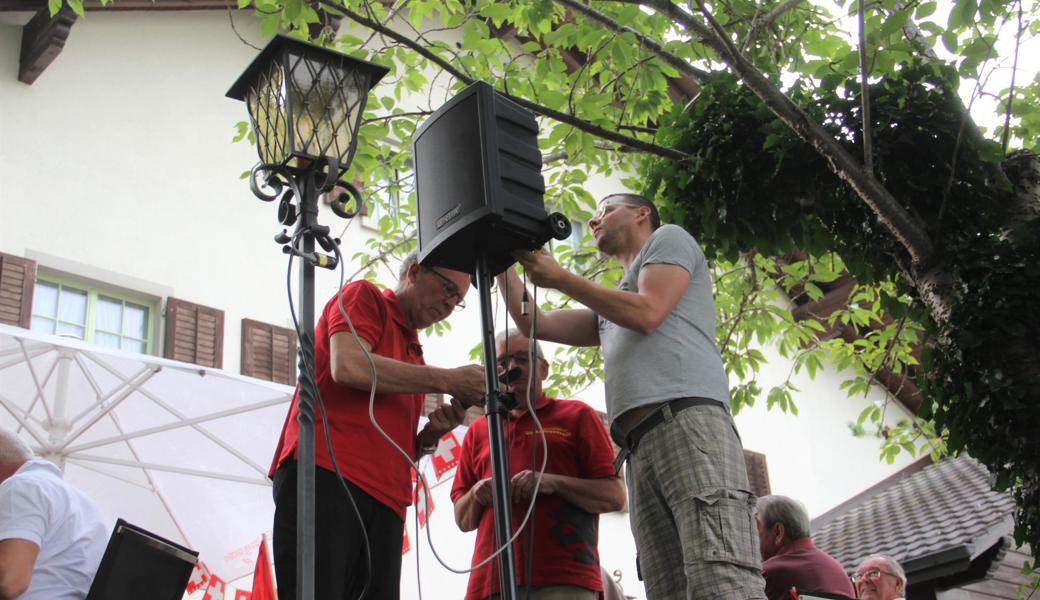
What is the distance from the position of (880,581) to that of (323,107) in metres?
4.28

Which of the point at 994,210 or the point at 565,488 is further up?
the point at 994,210

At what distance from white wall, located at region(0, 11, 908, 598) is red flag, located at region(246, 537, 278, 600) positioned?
1.71 m

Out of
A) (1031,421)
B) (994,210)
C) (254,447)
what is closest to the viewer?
(1031,421)

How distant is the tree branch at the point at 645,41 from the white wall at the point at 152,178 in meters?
4.47

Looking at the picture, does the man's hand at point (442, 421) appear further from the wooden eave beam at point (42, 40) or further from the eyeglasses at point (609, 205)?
the wooden eave beam at point (42, 40)

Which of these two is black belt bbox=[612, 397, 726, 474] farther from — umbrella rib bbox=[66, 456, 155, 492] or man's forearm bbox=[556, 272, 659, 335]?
umbrella rib bbox=[66, 456, 155, 492]

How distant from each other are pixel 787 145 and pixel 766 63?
1.12 m

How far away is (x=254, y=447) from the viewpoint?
673 centimetres

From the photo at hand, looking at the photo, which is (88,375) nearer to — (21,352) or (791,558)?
(21,352)

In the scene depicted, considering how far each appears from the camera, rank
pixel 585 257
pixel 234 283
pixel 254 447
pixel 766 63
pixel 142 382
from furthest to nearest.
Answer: pixel 234 283 → pixel 585 257 → pixel 254 447 → pixel 142 382 → pixel 766 63

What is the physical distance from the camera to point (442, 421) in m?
3.34

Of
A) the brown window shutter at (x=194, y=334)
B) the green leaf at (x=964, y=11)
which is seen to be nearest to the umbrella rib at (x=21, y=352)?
the brown window shutter at (x=194, y=334)

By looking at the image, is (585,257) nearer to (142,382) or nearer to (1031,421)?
(142,382)

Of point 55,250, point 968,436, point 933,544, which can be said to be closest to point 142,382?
point 55,250
